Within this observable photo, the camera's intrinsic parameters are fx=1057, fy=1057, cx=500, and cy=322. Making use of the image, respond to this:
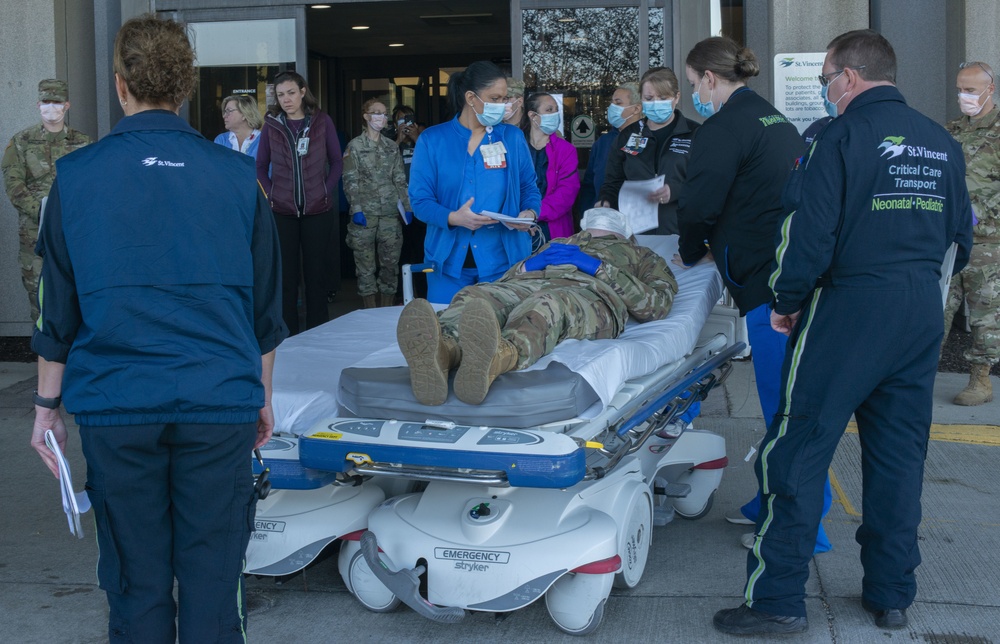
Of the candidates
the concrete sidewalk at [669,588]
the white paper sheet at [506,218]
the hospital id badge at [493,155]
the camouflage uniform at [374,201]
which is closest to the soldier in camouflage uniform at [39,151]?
the camouflage uniform at [374,201]

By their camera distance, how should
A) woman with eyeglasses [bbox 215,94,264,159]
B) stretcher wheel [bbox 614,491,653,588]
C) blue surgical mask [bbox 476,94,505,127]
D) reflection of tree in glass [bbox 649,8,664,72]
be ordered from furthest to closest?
reflection of tree in glass [bbox 649,8,664,72] < woman with eyeglasses [bbox 215,94,264,159] < blue surgical mask [bbox 476,94,505,127] < stretcher wheel [bbox 614,491,653,588]

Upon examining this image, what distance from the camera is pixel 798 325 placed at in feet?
11.4

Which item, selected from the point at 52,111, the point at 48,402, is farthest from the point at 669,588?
the point at 52,111

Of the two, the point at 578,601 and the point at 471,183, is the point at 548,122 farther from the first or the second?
the point at 578,601

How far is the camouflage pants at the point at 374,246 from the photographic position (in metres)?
9.73

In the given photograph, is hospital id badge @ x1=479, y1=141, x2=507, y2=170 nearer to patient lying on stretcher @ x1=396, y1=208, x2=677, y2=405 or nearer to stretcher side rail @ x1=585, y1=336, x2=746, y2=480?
patient lying on stretcher @ x1=396, y1=208, x2=677, y2=405

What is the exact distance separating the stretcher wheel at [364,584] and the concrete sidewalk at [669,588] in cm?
5

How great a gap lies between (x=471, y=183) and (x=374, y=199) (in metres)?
4.58

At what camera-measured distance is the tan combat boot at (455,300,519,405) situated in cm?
333

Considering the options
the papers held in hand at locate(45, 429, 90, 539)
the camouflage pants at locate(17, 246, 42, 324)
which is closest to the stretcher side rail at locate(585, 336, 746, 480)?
the papers held in hand at locate(45, 429, 90, 539)

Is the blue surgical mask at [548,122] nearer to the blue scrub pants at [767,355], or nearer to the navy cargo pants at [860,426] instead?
the blue scrub pants at [767,355]

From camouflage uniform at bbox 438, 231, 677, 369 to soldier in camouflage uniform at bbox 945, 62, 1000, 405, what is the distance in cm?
273

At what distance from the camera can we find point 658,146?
653 centimetres

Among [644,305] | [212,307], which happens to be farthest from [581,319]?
[212,307]
